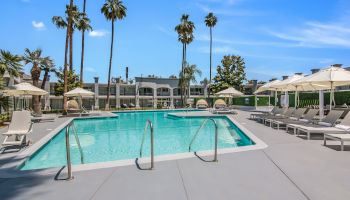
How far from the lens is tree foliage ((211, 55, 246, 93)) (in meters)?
43.6

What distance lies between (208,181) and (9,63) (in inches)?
613

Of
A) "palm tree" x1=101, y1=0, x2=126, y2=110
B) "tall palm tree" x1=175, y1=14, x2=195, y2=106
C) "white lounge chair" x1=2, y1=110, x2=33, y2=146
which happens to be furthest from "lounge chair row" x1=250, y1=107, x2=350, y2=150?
"tall palm tree" x1=175, y1=14, x2=195, y2=106

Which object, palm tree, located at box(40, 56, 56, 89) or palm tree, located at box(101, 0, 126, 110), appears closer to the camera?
palm tree, located at box(40, 56, 56, 89)

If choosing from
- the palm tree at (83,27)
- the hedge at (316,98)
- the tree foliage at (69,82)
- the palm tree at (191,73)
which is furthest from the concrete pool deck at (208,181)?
the palm tree at (191,73)

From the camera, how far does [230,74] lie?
144ft

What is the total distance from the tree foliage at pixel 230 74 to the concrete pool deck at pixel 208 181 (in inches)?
1480

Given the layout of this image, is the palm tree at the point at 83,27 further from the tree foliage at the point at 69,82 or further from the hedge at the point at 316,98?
the hedge at the point at 316,98

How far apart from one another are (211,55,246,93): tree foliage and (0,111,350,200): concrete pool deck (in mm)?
37583

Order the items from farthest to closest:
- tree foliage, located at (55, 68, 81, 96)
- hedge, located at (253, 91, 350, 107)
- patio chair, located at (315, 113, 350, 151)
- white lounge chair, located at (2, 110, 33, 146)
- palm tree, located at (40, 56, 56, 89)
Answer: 1. palm tree, located at (40, 56, 56, 89)
2. tree foliage, located at (55, 68, 81, 96)
3. hedge, located at (253, 91, 350, 107)
4. white lounge chair, located at (2, 110, 33, 146)
5. patio chair, located at (315, 113, 350, 151)

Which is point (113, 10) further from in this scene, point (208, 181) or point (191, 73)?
point (208, 181)

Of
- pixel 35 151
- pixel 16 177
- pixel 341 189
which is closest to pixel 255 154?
pixel 341 189

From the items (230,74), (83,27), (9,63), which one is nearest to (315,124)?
(9,63)

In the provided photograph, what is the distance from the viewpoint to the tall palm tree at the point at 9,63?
15.2 meters

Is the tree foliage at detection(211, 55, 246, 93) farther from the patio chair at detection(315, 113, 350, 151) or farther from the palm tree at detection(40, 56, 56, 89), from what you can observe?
the patio chair at detection(315, 113, 350, 151)
